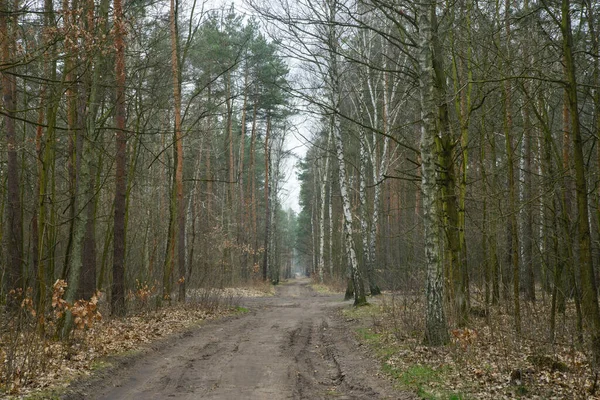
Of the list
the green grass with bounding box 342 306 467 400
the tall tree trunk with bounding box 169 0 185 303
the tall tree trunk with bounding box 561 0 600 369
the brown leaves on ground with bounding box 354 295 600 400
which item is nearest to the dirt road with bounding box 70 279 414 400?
the green grass with bounding box 342 306 467 400

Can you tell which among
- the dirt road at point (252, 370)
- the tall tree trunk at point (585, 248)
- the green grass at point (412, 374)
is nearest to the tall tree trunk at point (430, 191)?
the green grass at point (412, 374)

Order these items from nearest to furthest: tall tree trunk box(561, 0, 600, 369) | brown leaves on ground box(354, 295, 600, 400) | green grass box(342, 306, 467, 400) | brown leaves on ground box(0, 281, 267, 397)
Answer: tall tree trunk box(561, 0, 600, 369), brown leaves on ground box(354, 295, 600, 400), green grass box(342, 306, 467, 400), brown leaves on ground box(0, 281, 267, 397)

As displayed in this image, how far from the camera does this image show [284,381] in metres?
7.92

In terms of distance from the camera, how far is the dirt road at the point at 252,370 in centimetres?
718

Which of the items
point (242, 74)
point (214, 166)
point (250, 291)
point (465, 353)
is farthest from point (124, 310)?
point (214, 166)

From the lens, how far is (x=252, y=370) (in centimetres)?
874

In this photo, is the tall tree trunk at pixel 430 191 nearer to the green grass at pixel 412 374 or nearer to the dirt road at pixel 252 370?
the green grass at pixel 412 374

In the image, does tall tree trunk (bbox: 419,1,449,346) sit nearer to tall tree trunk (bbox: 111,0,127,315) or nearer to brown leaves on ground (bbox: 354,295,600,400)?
brown leaves on ground (bbox: 354,295,600,400)

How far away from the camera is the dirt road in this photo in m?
7.18

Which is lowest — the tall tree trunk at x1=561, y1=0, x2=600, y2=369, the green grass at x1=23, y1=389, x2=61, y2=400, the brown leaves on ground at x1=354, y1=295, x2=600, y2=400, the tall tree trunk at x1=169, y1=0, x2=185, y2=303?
the green grass at x1=23, y1=389, x2=61, y2=400

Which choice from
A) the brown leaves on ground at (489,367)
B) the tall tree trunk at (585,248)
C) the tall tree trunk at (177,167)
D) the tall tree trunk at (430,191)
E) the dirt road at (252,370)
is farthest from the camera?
the tall tree trunk at (177,167)

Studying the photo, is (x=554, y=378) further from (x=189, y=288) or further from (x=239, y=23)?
(x=239, y=23)

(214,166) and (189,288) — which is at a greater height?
(214,166)

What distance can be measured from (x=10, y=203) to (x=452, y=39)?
11.3 metres
